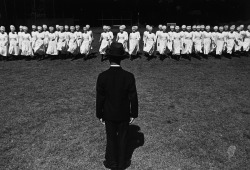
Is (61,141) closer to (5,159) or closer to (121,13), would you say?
(5,159)

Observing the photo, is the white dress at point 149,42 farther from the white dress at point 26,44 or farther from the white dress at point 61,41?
the white dress at point 26,44

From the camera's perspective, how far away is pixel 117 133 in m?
5.38

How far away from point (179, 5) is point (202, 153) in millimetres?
31510

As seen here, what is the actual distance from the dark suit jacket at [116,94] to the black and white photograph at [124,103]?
0.02 m

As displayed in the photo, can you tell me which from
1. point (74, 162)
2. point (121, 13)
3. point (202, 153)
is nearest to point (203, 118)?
point (202, 153)

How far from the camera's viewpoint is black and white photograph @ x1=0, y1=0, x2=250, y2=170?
17.0 feet

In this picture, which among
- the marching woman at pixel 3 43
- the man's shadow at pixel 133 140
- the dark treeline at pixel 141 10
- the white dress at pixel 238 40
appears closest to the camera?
the man's shadow at pixel 133 140

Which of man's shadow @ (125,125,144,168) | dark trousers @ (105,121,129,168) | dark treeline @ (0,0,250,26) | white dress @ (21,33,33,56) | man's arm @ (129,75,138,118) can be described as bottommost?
man's shadow @ (125,125,144,168)

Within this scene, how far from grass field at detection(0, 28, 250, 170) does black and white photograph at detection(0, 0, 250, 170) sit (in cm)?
2

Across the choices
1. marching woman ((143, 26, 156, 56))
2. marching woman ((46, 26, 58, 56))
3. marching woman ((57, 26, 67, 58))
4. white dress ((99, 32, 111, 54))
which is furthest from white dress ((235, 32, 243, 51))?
marching woman ((46, 26, 58, 56))

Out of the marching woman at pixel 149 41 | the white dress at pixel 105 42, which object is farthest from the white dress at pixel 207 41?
the white dress at pixel 105 42

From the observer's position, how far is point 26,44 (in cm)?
1435

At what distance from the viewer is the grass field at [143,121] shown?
5.62 metres

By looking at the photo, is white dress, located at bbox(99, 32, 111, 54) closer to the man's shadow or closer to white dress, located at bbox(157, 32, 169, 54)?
white dress, located at bbox(157, 32, 169, 54)
